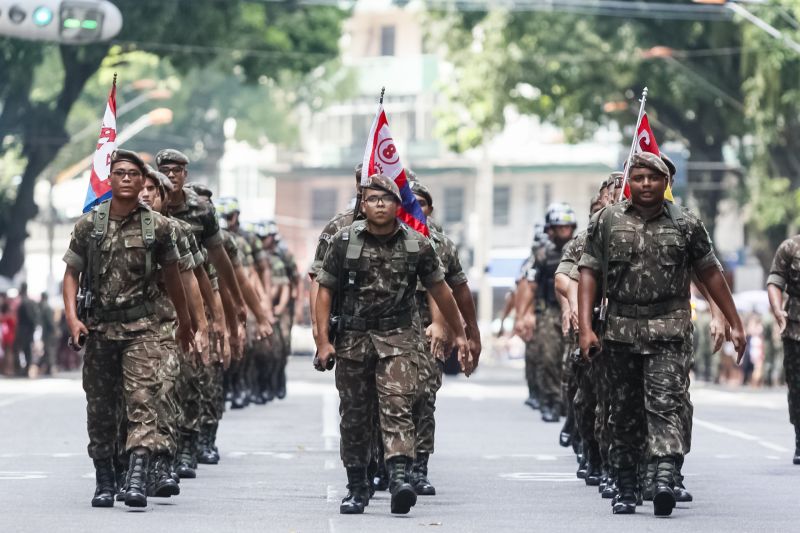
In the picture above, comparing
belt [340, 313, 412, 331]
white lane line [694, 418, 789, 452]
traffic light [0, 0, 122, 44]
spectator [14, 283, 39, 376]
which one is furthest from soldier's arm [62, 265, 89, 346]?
spectator [14, 283, 39, 376]

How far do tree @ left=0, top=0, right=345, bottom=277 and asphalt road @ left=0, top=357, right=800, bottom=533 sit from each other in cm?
1982

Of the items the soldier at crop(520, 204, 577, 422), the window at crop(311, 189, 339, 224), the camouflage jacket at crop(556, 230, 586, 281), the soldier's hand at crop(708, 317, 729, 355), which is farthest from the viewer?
the window at crop(311, 189, 339, 224)

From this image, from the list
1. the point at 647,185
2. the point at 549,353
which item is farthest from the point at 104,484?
the point at 549,353

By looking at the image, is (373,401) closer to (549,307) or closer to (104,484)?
(104,484)

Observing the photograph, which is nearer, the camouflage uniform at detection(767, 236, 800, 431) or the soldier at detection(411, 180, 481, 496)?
the soldier at detection(411, 180, 481, 496)

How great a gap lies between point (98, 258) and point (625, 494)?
318cm

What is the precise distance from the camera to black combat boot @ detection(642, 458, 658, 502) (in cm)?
1248

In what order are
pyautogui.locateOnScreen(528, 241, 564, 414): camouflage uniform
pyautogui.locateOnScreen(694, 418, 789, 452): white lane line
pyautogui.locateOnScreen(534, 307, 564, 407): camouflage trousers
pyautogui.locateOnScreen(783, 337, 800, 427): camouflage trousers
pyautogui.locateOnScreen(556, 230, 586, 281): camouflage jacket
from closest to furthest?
1. pyautogui.locateOnScreen(556, 230, 586, 281): camouflage jacket
2. pyautogui.locateOnScreen(783, 337, 800, 427): camouflage trousers
3. pyautogui.locateOnScreen(694, 418, 789, 452): white lane line
4. pyautogui.locateOnScreen(528, 241, 564, 414): camouflage uniform
5. pyautogui.locateOnScreen(534, 307, 564, 407): camouflage trousers

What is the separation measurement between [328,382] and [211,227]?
24.1 metres

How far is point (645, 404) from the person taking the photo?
41.4 ft

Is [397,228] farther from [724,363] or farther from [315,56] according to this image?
[315,56]

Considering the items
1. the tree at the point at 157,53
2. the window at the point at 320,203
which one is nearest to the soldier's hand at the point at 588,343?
the tree at the point at 157,53

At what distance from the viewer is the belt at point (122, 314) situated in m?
12.6

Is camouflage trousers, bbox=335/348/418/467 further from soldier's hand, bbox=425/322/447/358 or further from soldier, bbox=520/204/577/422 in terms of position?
soldier, bbox=520/204/577/422
